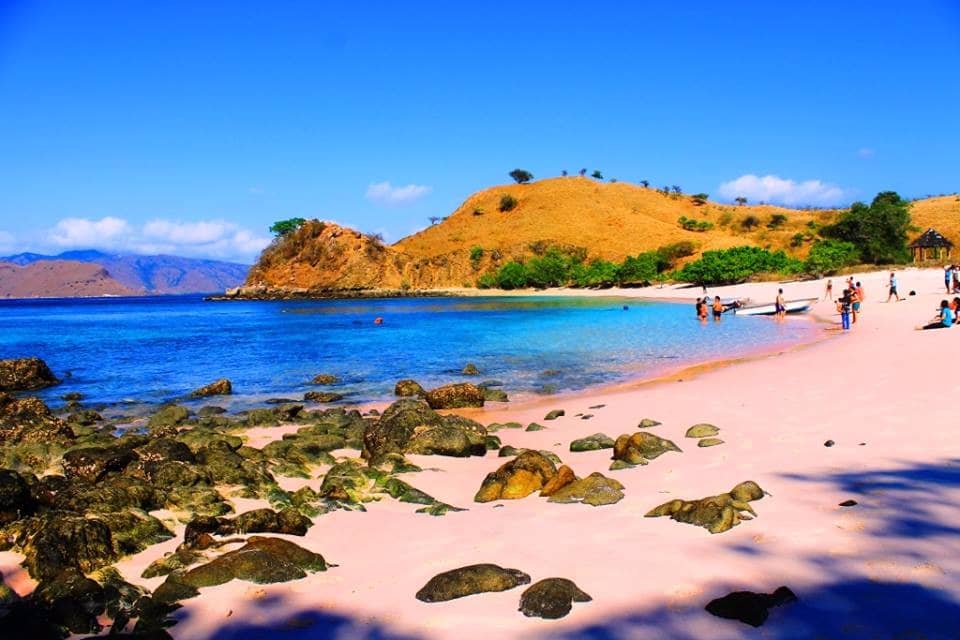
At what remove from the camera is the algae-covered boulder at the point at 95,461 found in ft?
27.6

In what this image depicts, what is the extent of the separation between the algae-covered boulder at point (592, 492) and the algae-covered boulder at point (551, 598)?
2.22 meters

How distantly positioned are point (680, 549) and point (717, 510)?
73cm

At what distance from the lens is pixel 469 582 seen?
480 cm

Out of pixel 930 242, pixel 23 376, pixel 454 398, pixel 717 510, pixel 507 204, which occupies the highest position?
pixel 507 204

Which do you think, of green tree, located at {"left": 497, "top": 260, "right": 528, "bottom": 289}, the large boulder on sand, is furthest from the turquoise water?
green tree, located at {"left": 497, "top": 260, "right": 528, "bottom": 289}

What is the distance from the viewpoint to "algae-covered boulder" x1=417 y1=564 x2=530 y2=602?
186 inches

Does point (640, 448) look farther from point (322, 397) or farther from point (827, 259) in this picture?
point (827, 259)

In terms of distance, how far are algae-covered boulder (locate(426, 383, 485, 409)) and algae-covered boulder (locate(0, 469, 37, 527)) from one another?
8.84m

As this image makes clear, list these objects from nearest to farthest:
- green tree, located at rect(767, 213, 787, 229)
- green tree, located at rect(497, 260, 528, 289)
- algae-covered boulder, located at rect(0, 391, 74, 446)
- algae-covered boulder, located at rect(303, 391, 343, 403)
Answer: algae-covered boulder, located at rect(0, 391, 74, 446), algae-covered boulder, located at rect(303, 391, 343, 403), green tree, located at rect(497, 260, 528, 289), green tree, located at rect(767, 213, 787, 229)

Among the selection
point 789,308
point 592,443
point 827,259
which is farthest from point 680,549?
point 827,259

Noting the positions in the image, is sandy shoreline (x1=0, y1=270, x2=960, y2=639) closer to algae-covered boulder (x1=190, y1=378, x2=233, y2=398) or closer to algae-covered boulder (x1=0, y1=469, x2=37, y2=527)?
algae-covered boulder (x1=0, y1=469, x2=37, y2=527)

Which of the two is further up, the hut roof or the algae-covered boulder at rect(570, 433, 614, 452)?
the hut roof

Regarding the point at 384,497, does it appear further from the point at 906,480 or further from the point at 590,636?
the point at 906,480

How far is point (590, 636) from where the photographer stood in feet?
13.1
